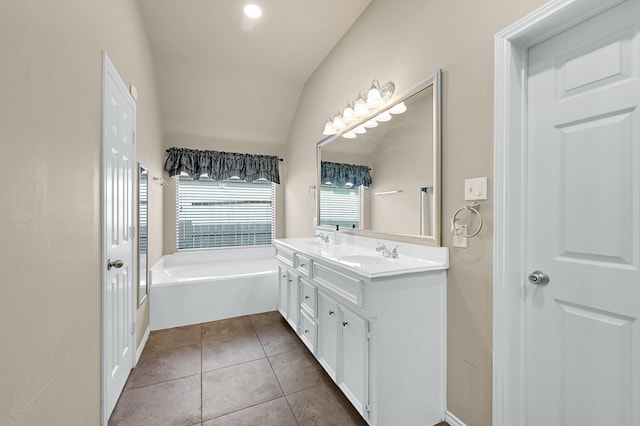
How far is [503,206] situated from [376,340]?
34.4 inches

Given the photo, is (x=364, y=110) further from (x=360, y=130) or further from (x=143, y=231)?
(x=143, y=231)

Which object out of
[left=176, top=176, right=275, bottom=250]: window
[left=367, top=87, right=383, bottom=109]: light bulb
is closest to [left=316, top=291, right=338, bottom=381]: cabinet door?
[left=367, top=87, right=383, bottom=109]: light bulb

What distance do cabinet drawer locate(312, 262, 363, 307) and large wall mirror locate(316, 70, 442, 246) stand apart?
535mm

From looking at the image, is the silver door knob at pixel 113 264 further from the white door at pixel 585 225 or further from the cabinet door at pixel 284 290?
the white door at pixel 585 225

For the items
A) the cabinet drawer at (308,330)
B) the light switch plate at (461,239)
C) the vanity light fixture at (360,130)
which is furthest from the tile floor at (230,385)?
the vanity light fixture at (360,130)

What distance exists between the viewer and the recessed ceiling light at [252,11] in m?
2.30

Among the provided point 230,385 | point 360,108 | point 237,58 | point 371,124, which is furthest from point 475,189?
point 237,58

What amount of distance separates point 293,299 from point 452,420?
141cm

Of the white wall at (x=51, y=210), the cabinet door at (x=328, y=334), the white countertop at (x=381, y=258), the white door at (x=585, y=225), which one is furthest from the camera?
the cabinet door at (x=328, y=334)

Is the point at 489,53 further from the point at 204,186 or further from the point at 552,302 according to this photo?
the point at 204,186

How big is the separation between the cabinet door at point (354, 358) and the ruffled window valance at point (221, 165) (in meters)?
2.99

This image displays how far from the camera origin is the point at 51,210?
99 cm

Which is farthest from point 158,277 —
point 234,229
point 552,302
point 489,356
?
point 552,302

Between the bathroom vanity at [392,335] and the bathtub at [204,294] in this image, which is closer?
the bathroom vanity at [392,335]
